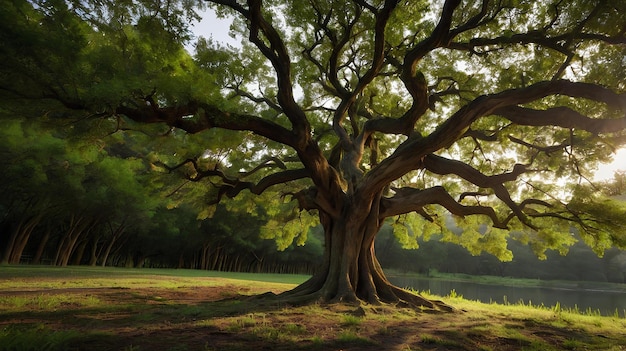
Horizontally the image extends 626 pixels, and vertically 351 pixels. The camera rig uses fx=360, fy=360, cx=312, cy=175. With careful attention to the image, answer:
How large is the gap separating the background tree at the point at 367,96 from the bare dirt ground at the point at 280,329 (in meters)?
2.15

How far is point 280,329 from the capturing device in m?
5.90

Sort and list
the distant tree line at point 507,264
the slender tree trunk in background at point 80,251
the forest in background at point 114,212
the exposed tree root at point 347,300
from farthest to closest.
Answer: the distant tree line at point 507,264 < the slender tree trunk in background at point 80,251 < the forest in background at point 114,212 < the exposed tree root at point 347,300

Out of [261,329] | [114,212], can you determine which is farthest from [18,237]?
[261,329]

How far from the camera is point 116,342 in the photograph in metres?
4.66

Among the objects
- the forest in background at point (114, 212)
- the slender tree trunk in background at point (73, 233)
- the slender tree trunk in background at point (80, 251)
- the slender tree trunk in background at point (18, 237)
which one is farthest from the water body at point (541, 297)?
the slender tree trunk in background at point (80, 251)

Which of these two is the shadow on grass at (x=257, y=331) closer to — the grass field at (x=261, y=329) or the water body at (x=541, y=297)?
the grass field at (x=261, y=329)

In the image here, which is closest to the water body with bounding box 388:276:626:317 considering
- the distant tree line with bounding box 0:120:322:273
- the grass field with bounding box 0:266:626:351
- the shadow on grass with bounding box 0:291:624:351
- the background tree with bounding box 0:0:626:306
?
the background tree with bounding box 0:0:626:306

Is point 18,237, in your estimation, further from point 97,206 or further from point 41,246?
point 97,206

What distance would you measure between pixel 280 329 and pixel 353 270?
16.5ft

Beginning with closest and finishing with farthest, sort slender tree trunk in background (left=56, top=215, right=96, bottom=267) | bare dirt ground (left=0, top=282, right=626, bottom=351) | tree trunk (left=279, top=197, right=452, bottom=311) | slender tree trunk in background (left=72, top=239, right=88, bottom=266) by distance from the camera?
bare dirt ground (left=0, top=282, right=626, bottom=351)
tree trunk (left=279, top=197, right=452, bottom=311)
slender tree trunk in background (left=56, top=215, right=96, bottom=267)
slender tree trunk in background (left=72, top=239, right=88, bottom=266)

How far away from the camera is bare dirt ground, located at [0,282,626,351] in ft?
16.1

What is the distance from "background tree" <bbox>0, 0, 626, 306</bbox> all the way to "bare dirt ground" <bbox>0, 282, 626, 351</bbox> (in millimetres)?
2146

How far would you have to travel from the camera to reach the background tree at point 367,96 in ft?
21.5

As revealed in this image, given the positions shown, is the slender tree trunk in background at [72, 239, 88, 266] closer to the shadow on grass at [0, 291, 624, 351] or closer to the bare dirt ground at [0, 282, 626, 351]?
the bare dirt ground at [0, 282, 626, 351]
